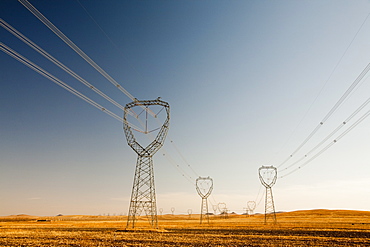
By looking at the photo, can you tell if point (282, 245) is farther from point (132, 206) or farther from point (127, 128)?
point (127, 128)

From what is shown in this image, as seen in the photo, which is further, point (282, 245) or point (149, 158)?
point (149, 158)

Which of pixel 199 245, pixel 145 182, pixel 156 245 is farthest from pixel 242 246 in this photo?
pixel 145 182

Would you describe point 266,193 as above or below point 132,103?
below

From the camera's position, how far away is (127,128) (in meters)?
51.1

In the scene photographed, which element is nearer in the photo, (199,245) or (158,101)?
(199,245)

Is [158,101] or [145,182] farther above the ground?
[158,101]

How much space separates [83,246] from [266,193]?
74.7m

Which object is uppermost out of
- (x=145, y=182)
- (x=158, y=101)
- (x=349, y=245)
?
(x=158, y=101)

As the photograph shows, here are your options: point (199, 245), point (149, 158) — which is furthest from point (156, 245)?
point (149, 158)

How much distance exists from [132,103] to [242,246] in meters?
33.9

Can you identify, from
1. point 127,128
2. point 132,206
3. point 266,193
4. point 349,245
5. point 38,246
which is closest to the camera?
point 38,246

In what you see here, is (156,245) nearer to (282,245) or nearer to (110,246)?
(110,246)

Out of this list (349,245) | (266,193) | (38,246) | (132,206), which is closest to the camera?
(38,246)

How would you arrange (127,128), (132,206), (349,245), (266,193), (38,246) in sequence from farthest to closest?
(266,193) → (127,128) → (132,206) → (349,245) → (38,246)
